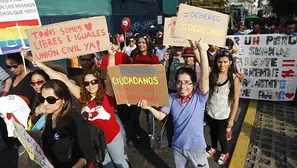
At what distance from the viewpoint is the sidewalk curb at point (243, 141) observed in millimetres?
3496

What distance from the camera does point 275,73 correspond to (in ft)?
Result: 18.4

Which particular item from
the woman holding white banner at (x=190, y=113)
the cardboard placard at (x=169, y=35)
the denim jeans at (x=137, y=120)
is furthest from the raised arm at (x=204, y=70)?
the denim jeans at (x=137, y=120)

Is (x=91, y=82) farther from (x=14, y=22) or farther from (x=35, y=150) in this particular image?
(x=14, y=22)

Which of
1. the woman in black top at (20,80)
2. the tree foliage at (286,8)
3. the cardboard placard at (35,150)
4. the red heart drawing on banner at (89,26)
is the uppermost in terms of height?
the tree foliage at (286,8)

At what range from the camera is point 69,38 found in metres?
2.73

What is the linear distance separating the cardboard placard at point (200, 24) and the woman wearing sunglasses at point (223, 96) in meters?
0.61

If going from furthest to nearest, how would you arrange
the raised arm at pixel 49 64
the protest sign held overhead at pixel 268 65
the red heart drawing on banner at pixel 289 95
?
the red heart drawing on banner at pixel 289 95, the protest sign held overhead at pixel 268 65, the raised arm at pixel 49 64

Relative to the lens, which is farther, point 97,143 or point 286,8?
point 286,8

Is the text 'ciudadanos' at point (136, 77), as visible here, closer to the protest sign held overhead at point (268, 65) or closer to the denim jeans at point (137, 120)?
the denim jeans at point (137, 120)

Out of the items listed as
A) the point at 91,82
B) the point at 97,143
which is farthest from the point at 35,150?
the point at 91,82

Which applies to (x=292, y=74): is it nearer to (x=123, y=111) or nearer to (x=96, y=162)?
(x=123, y=111)

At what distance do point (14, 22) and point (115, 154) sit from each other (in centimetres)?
223

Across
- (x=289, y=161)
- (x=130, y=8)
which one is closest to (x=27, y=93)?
(x=289, y=161)

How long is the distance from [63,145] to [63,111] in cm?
29
